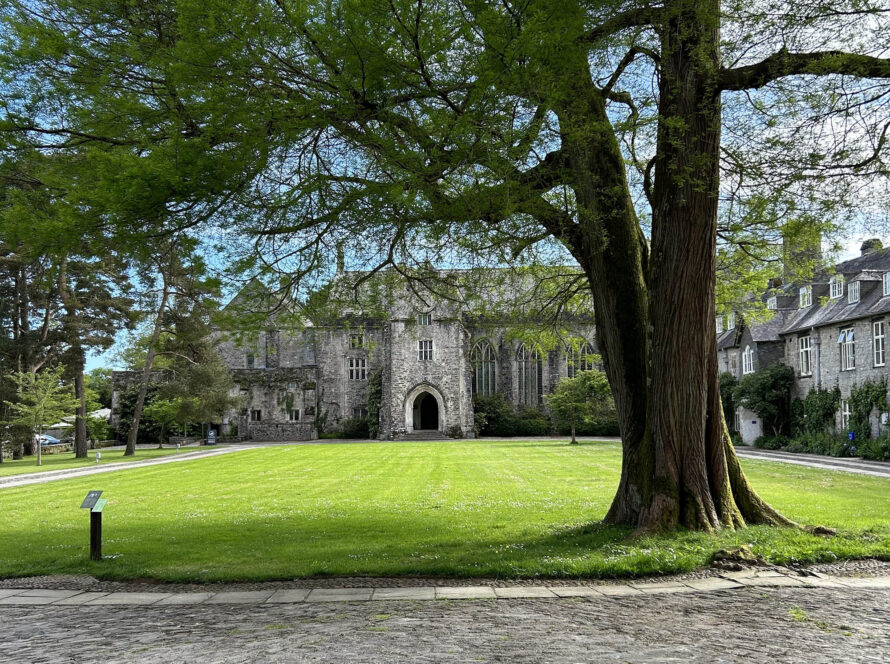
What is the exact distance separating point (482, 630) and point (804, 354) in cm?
3013

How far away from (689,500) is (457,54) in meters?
5.95

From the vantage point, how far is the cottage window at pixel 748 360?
33.9 m

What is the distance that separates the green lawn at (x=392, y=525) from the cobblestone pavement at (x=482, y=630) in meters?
1.27

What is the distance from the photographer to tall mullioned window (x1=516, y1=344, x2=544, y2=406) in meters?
47.9

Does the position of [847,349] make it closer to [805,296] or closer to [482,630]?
[805,296]

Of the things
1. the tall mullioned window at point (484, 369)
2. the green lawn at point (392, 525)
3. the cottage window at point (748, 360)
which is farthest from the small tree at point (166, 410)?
the cottage window at point (748, 360)

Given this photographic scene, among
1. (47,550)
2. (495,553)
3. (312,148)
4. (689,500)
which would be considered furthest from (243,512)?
(689,500)

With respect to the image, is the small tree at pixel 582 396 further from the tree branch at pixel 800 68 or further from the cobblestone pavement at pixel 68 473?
the tree branch at pixel 800 68

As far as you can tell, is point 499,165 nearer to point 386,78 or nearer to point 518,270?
point 386,78

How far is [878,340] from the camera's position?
25375mm

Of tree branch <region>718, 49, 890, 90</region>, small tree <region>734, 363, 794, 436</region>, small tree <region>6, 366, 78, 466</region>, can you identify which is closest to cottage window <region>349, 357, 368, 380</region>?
small tree <region>6, 366, 78, 466</region>

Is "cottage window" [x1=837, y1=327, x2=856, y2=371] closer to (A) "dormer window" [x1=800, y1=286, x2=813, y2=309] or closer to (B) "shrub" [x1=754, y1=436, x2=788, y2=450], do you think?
(A) "dormer window" [x1=800, y1=286, x2=813, y2=309]

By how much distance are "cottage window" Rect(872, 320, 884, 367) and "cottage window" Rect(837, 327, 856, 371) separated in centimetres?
131

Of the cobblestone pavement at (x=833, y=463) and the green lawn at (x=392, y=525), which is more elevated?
the green lawn at (x=392, y=525)
